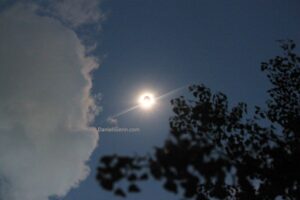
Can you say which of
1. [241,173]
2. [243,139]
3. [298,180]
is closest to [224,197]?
[243,139]

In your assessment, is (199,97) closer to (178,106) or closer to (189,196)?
(178,106)

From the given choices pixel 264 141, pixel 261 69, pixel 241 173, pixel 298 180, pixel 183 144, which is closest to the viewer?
pixel 183 144

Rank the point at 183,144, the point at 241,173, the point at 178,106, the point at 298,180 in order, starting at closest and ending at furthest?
the point at 183,144
the point at 241,173
the point at 298,180
the point at 178,106

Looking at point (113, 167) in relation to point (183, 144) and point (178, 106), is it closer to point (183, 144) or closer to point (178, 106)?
point (183, 144)

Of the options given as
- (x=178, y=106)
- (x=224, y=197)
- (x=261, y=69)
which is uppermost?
(x=261, y=69)

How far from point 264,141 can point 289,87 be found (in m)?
4.66

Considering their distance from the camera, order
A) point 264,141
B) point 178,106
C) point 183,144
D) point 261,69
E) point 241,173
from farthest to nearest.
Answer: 1. point 261,69
2. point 178,106
3. point 264,141
4. point 241,173
5. point 183,144

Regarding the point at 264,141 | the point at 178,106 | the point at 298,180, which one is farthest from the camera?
the point at 178,106

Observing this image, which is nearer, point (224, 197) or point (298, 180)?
point (298, 180)

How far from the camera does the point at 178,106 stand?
69.4 ft

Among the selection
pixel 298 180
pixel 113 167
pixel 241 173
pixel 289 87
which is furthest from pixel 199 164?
pixel 289 87

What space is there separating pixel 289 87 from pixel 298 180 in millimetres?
7623

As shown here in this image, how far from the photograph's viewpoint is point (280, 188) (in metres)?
16.6

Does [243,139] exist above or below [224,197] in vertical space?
above
